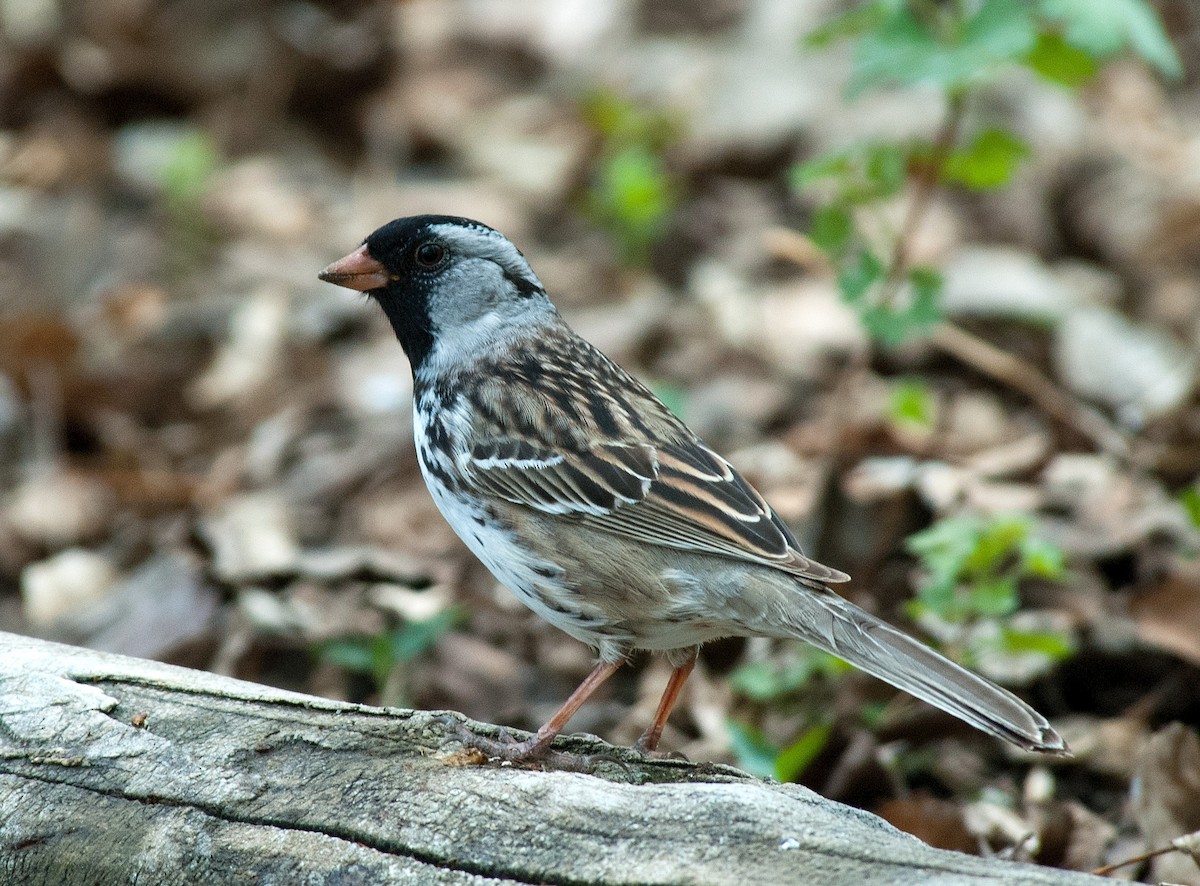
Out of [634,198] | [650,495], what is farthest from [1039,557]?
[634,198]

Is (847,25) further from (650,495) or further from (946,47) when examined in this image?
(650,495)

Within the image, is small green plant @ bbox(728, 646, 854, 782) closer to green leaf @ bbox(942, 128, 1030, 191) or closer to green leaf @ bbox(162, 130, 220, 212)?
green leaf @ bbox(942, 128, 1030, 191)

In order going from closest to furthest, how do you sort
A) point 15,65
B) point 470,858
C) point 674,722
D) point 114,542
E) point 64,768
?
point 470,858
point 64,768
point 674,722
point 114,542
point 15,65

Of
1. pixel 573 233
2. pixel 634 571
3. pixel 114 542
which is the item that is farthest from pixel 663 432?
pixel 573 233

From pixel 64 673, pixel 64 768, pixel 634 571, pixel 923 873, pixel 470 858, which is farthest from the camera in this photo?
pixel 634 571

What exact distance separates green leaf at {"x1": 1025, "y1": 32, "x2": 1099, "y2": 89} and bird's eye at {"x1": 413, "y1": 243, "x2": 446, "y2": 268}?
2195 millimetres

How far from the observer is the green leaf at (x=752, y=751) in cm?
399

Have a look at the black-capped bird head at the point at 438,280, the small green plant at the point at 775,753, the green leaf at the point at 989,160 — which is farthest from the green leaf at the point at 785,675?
the green leaf at the point at 989,160

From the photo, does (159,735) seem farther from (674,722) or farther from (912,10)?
(912,10)

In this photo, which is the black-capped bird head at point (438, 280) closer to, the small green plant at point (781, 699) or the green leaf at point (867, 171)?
the green leaf at point (867, 171)

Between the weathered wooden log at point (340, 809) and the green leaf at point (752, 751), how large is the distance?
2.95ft

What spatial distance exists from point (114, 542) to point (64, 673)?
321cm

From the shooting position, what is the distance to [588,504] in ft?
12.4

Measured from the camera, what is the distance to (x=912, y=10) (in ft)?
16.2
